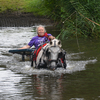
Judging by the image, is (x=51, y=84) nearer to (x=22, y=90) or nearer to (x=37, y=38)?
(x=22, y=90)

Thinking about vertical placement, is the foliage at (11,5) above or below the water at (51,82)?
above

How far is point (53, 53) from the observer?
8.04 meters

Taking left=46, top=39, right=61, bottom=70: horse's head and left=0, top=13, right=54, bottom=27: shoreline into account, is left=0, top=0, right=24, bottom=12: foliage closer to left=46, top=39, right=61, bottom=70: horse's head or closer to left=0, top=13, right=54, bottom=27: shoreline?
left=0, top=13, right=54, bottom=27: shoreline

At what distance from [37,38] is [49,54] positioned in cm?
184

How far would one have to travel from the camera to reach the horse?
26.4 ft

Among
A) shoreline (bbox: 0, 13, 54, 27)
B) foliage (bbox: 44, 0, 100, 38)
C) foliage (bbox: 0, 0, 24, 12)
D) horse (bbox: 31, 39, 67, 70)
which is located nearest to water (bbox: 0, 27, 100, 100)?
horse (bbox: 31, 39, 67, 70)

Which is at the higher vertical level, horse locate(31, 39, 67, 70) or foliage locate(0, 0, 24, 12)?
foliage locate(0, 0, 24, 12)

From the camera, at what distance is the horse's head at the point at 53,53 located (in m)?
8.01

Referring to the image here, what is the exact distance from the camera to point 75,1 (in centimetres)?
1733

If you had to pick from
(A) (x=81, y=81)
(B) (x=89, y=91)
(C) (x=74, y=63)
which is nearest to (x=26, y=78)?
(A) (x=81, y=81)

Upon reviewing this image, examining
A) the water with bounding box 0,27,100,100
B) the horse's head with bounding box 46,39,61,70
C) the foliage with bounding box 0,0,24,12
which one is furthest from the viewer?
the foliage with bounding box 0,0,24,12

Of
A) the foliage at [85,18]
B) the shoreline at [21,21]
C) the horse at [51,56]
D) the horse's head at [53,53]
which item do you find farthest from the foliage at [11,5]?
the horse's head at [53,53]

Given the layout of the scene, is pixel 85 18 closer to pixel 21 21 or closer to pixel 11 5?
pixel 21 21

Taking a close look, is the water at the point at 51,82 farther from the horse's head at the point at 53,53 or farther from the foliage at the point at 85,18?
the foliage at the point at 85,18
